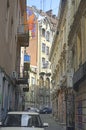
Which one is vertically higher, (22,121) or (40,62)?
(40,62)

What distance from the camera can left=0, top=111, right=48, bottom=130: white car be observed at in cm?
1216

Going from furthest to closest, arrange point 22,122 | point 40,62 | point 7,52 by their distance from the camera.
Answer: point 40,62 → point 7,52 → point 22,122

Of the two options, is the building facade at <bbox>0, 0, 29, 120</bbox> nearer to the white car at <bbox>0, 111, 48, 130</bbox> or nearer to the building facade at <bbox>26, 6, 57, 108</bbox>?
the white car at <bbox>0, 111, 48, 130</bbox>

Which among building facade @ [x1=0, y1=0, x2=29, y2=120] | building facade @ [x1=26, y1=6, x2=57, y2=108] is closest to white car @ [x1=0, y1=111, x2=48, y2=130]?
building facade @ [x1=0, y1=0, x2=29, y2=120]

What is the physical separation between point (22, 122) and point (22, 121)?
0.20 ft

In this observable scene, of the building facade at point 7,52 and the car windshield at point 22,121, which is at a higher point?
the building facade at point 7,52

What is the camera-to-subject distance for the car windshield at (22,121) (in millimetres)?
12484

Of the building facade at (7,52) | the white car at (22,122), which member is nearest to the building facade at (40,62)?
the building facade at (7,52)

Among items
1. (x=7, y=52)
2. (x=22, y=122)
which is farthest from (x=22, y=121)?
(x=7, y=52)

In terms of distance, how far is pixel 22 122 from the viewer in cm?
1256

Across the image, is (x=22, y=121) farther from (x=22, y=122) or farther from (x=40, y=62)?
(x=40, y=62)

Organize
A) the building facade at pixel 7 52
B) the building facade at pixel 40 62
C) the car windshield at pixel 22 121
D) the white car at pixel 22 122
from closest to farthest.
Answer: the white car at pixel 22 122 → the car windshield at pixel 22 121 → the building facade at pixel 7 52 → the building facade at pixel 40 62

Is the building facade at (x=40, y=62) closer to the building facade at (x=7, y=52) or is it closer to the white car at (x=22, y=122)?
the building facade at (x=7, y=52)

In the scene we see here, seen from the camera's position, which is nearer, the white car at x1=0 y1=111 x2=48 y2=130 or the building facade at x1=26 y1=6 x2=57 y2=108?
the white car at x1=0 y1=111 x2=48 y2=130
